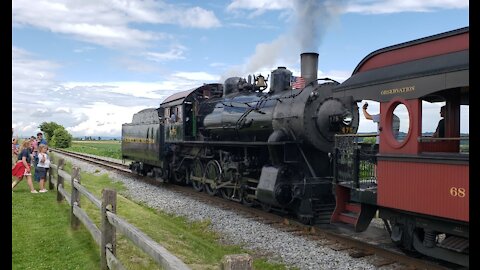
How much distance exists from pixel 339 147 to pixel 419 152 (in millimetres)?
2552

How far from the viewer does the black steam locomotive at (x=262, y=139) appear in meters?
9.72

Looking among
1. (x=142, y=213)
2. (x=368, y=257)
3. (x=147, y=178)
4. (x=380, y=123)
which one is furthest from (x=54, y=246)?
(x=147, y=178)

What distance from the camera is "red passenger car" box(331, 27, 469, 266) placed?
18.9 ft

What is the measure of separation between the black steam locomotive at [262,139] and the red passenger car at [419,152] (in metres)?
1.87

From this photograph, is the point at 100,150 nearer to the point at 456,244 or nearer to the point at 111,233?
the point at 111,233

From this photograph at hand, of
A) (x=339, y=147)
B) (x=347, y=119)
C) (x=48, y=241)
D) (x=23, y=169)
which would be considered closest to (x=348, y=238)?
(x=339, y=147)

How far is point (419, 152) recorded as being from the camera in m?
6.34

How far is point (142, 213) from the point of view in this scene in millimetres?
10258

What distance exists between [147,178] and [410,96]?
46.7 ft

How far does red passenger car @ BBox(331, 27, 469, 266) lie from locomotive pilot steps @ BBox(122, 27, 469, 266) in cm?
2

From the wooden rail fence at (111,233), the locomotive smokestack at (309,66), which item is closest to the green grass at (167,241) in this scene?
the wooden rail fence at (111,233)

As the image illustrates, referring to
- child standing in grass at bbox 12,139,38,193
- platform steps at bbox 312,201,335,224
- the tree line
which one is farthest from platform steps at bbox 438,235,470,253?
the tree line

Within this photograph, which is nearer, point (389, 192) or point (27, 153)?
point (389, 192)
